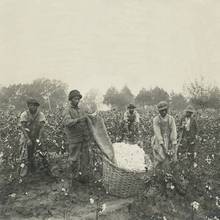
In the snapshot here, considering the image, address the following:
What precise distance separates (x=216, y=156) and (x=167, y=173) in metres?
4.05

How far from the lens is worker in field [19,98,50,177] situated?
702 centimetres

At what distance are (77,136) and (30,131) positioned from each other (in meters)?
1.01

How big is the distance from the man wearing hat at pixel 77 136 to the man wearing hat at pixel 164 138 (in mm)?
1195

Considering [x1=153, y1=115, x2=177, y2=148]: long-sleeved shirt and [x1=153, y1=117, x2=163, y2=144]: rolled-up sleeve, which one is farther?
[x1=153, y1=115, x2=177, y2=148]: long-sleeved shirt

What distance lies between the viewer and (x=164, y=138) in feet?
22.4

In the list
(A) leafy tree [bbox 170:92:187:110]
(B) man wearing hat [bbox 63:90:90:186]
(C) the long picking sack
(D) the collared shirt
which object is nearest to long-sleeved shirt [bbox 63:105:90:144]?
(B) man wearing hat [bbox 63:90:90:186]

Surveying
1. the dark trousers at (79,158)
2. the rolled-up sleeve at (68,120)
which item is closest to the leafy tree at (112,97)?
the dark trousers at (79,158)

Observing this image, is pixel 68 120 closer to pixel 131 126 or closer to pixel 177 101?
pixel 131 126

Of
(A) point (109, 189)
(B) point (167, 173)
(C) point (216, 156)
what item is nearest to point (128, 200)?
(A) point (109, 189)

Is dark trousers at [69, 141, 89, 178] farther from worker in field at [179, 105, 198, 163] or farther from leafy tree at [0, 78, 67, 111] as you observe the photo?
leafy tree at [0, 78, 67, 111]

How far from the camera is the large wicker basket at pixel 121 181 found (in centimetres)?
595

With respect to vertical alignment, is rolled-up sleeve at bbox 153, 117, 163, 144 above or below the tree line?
below

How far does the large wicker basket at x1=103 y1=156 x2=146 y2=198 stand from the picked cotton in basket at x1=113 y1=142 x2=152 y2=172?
219 mm

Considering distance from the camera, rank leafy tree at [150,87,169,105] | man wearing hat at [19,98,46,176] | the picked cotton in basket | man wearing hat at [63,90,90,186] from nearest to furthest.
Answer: the picked cotton in basket, man wearing hat at [63,90,90,186], man wearing hat at [19,98,46,176], leafy tree at [150,87,169,105]
